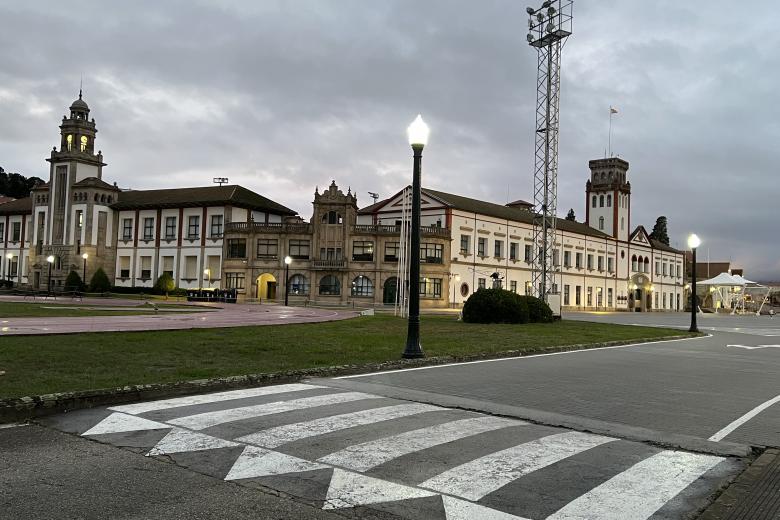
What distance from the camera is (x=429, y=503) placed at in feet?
15.3

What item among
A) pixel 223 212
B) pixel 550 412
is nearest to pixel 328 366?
pixel 550 412

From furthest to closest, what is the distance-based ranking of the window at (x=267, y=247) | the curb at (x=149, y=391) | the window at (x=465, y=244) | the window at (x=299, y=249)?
the window at (x=465, y=244), the window at (x=267, y=247), the window at (x=299, y=249), the curb at (x=149, y=391)

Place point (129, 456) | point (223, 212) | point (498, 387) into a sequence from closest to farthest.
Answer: point (129, 456), point (498, 387), point (223, 212)

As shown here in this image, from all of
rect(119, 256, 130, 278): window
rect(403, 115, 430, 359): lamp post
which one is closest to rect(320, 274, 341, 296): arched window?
rect(119, 256, 130, 278): window

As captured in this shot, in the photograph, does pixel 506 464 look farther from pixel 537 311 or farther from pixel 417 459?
pixel 537 311

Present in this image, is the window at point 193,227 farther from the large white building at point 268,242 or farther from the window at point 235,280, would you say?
the window at point 235,280

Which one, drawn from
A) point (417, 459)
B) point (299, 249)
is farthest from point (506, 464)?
point (299, 249)

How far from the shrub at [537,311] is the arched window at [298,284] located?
117 ft

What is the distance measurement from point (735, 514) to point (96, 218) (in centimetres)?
7933

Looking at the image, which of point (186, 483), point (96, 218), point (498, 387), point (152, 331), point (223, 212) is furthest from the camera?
point (96, 218)

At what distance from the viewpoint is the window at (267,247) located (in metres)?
67.2

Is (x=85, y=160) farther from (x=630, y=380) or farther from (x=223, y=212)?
(x=630, y=380)

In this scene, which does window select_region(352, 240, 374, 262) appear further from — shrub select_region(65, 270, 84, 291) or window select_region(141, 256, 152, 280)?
shrub select_region(65, 270, 84, 291)

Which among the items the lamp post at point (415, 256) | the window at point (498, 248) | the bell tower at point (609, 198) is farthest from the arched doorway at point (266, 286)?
the lamp post at point (415, 256)
